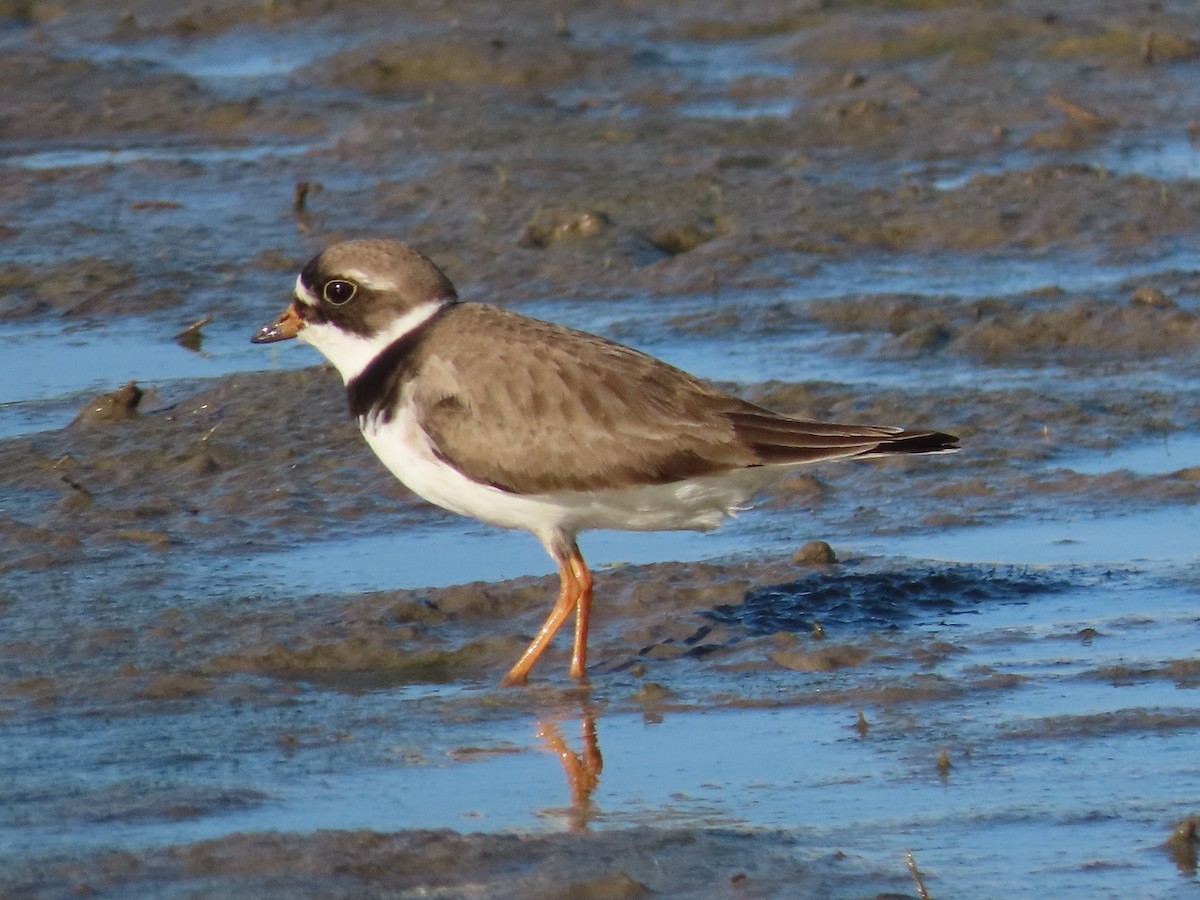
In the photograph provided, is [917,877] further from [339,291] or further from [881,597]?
[339,291]

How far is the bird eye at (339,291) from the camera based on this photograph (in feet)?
21.4

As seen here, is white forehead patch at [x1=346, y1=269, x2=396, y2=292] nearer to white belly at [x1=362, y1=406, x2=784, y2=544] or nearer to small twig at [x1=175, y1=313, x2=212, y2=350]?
white belly at [x1=362, y1=406, x2=784, y2=544]

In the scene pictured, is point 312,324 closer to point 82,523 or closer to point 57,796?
point 82,523

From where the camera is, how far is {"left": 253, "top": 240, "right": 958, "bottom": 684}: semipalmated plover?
612 cm

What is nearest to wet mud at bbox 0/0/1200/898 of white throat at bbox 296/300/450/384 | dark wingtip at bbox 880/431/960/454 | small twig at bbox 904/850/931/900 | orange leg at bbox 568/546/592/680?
small twig at bbox 904/850/931/900

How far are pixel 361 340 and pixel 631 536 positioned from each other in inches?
62.1

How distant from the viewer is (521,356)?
6215 mm

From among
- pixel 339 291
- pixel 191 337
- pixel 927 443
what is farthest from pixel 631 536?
pixel 191 337

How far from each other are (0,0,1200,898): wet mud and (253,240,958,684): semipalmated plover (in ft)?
1.52

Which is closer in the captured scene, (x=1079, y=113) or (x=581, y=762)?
(x=581, y=762)

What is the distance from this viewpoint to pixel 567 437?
20.1 feet

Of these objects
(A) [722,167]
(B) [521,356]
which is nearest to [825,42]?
(A) [722,167]

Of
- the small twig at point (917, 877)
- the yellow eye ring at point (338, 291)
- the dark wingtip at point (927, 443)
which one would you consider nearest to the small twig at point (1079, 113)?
the dark wingtip at point (927, 443)

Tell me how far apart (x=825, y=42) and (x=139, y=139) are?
501 centimetres
